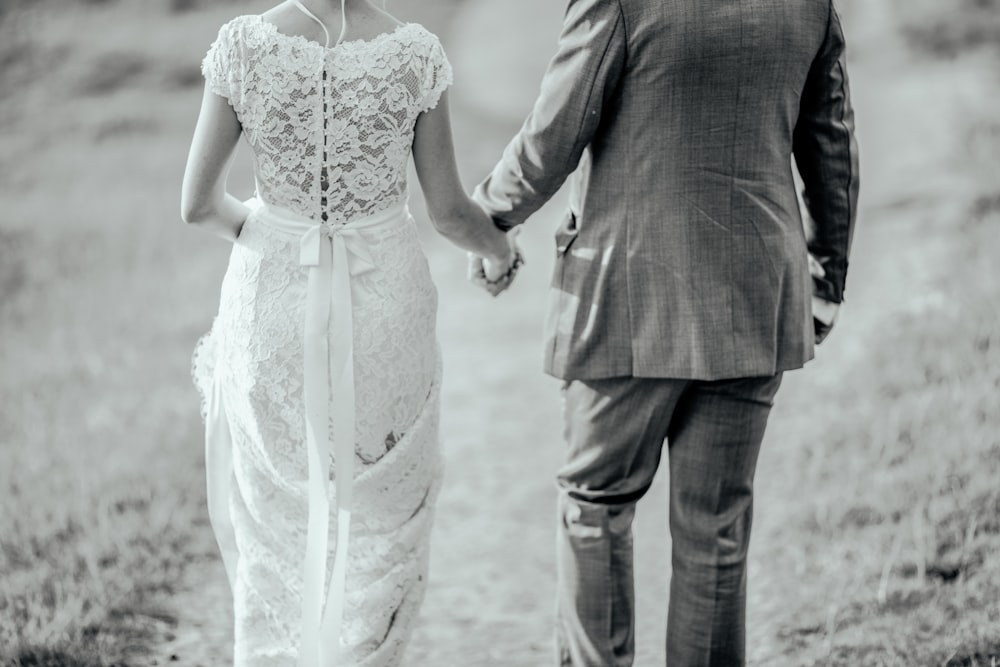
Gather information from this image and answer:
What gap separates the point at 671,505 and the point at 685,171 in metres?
0.85

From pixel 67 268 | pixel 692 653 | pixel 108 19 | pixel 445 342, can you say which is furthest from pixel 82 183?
Result: pixel 692 653

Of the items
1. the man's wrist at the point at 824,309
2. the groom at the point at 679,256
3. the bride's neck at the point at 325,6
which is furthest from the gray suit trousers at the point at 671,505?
the bride's neck at the point at 325,6

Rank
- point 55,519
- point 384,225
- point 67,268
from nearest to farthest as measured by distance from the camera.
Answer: point 384,225
point 55,519
point 67,268

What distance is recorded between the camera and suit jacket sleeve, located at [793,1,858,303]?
8.93 ft

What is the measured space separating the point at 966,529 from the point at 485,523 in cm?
178

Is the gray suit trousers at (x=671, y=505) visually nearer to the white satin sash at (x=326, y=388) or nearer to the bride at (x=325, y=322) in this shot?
the bride at (x=325, y=322)

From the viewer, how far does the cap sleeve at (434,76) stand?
263 centimetres

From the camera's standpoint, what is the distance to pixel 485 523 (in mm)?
4594

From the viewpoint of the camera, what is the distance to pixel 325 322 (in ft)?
9.00

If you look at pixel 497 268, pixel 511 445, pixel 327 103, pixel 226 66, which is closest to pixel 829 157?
pixel 497 268

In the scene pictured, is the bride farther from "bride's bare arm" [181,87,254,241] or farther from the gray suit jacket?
the gray suit jacket

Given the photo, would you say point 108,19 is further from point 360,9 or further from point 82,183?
point 360,9

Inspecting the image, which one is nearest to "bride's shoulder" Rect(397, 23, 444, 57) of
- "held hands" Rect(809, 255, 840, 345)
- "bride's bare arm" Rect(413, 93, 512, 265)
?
"bride's bare arm" Rect(413, 93, 512, 265)

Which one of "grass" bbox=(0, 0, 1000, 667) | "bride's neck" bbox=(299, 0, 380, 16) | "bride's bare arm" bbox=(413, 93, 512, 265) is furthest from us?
"grass" bbox=(0, 0, 1000, 667)
